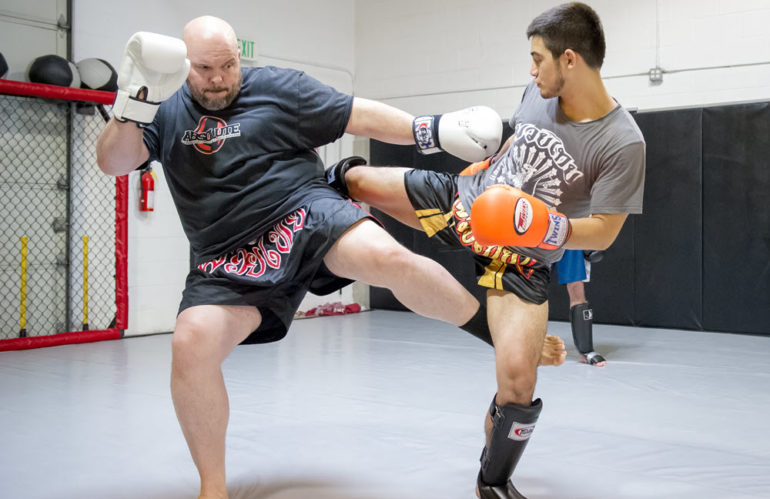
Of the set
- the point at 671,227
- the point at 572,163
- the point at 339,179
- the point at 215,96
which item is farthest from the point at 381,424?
the point at 671,227

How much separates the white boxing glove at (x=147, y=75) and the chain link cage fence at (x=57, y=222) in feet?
12.5

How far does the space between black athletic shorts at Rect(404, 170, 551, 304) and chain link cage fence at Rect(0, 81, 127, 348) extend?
12.9 feet

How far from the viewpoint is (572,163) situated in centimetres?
233

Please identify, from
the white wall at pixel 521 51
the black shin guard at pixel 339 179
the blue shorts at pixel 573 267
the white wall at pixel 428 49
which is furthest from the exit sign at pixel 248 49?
the black shin guard at pixel 339 179

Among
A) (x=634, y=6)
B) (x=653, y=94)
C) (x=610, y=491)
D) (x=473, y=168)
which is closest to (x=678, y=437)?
(x=610, y=491)

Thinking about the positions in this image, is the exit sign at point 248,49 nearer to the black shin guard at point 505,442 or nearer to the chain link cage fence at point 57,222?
the chain link cage fence at point 57,222

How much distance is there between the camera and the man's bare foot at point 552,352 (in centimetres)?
238

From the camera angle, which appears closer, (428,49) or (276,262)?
(276,262)

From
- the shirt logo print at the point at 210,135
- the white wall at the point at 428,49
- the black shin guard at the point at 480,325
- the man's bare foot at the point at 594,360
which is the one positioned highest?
the white wall at the point at 428,49

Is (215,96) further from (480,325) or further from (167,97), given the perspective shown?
(480,325)

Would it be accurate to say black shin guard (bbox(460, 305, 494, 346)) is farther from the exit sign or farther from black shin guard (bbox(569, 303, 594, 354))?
the exit sign

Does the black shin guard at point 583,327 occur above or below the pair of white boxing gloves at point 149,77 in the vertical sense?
below

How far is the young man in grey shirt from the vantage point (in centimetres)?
224

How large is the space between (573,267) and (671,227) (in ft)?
7.21
